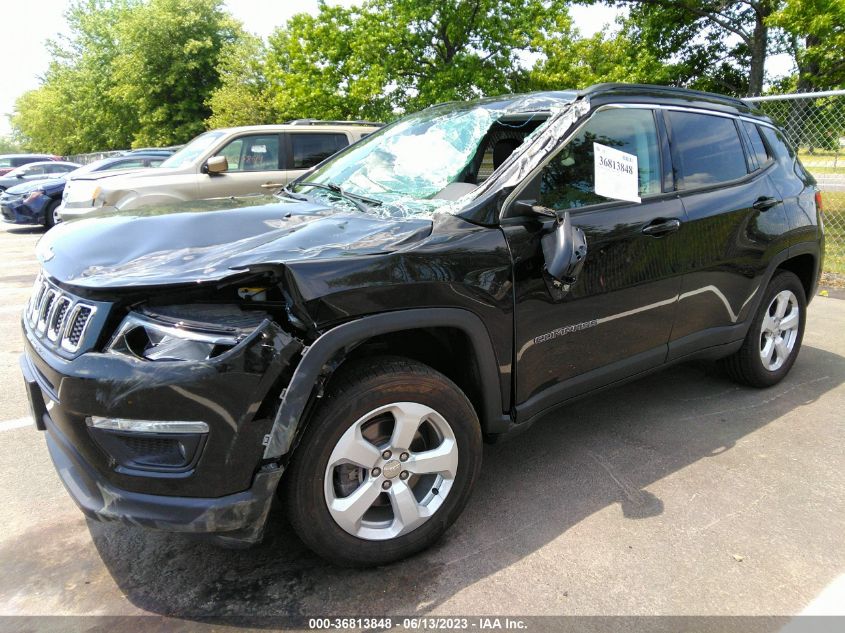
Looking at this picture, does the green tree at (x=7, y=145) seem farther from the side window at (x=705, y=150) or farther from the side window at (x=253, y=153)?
the side window at (x=705, y=150)

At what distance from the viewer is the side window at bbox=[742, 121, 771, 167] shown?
387 cm

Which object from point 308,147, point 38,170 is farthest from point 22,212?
point 38,170

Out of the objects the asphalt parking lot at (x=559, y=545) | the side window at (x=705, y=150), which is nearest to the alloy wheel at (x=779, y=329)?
the asphalt parking lot at (x=559, y=545)

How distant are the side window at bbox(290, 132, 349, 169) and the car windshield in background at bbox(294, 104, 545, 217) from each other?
5225 mm

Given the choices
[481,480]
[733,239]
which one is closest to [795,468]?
[733,239]

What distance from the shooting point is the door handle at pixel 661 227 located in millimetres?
3064

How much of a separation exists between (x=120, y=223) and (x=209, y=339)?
3.17ft

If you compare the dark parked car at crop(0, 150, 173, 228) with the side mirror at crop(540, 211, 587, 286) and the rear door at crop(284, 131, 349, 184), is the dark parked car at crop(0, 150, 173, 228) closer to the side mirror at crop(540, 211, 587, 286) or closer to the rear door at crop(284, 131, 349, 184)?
the rear door at crop(284, 131, 349, 184)

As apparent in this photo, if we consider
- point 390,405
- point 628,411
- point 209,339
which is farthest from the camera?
A: point 628,411

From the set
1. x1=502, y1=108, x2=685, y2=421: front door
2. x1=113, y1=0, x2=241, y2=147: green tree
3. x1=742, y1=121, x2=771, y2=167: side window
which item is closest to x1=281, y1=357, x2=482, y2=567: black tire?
x1=502, y1=108, x2=685, y2=421: front door

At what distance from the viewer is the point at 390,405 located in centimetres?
225

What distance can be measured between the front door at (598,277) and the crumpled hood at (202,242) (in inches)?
22.7

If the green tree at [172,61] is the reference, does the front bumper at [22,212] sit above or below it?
below

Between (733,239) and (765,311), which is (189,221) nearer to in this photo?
(733,239)
